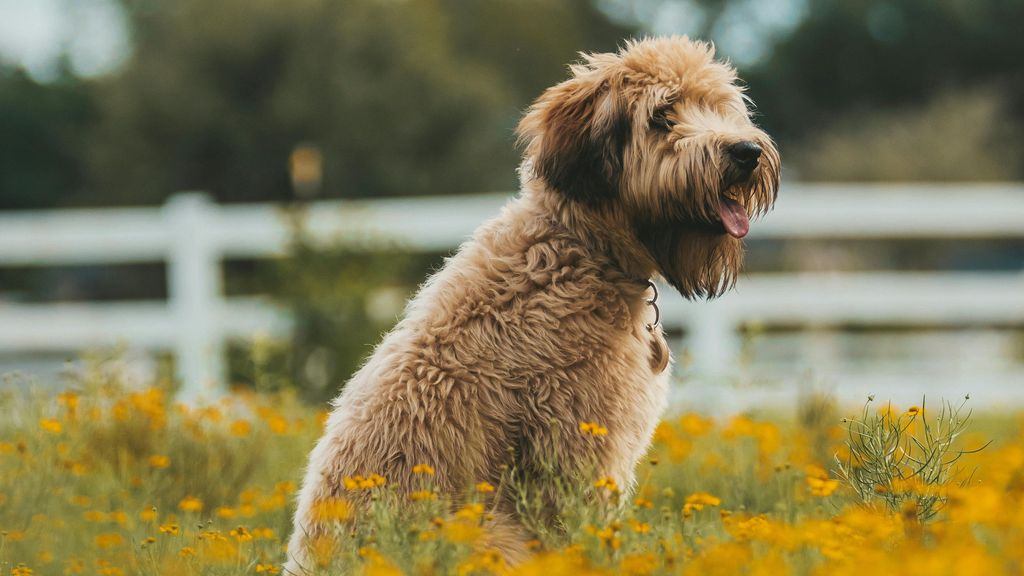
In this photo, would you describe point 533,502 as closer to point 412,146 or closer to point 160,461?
point 160,461

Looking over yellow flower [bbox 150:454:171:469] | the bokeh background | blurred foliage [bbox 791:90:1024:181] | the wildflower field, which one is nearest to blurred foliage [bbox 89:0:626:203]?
the bokeh background

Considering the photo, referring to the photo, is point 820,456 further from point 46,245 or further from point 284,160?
point 284,160

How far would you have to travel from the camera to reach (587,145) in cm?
362

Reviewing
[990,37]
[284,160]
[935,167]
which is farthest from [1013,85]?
[284,160]

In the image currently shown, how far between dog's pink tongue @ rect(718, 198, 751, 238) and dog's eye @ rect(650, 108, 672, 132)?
0.98 ft

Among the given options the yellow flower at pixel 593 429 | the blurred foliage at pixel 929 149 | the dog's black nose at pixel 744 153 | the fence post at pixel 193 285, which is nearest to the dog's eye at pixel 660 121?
the dog's black nose at pixel 744 153

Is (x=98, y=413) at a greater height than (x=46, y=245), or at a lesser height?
lesser

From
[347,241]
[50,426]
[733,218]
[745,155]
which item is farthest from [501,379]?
[347,241]

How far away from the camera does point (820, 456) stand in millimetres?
5254

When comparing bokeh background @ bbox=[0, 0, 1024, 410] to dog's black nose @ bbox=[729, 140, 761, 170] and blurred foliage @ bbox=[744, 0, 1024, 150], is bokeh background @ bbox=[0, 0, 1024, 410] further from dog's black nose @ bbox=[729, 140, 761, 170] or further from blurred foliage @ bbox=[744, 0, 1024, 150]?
dog's black nose @ bbox=[729, 140, 761, 170]

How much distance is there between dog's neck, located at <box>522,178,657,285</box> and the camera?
12.1 ft

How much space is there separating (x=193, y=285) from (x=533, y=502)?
6341 mm

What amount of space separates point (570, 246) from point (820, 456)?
7.21 ft

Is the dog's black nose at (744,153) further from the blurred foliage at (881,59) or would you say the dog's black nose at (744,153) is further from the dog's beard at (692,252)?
the blurred foliage at (881,59)
